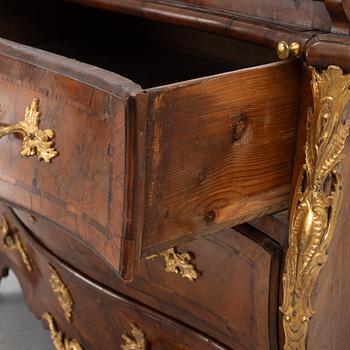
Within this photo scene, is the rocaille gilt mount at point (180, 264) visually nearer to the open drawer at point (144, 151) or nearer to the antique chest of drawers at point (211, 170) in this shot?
the antique chest of drawers at point (211, 170)

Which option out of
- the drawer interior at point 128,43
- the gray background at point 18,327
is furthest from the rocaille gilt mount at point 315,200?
the gray background at point 18,327

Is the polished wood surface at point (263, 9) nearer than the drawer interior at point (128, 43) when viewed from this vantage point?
Yes

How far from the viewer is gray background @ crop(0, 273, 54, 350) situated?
1.62 metres

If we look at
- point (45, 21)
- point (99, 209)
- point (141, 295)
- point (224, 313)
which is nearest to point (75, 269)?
point (141, 295)

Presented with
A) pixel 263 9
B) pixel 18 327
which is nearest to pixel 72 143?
pixel 263 9

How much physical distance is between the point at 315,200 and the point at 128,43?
0.67m

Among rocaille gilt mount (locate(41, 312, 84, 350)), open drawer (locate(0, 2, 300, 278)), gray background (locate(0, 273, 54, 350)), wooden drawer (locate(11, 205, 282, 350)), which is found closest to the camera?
open drawer (locate(0, 2, 300, 278))

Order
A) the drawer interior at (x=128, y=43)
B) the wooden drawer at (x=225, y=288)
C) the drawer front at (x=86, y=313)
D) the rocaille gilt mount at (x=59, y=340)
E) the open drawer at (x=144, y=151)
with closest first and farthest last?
the open drawer at (x=144, y=151)
the wooden drawer at (x=225, y=288)
the drawer front at (x=86, y=313)
the drawer interior at (x=128, y=43)
the rocaille gilt mount at (x=59, y=340)

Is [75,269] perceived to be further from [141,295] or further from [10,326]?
[10,326]

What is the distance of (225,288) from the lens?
1052 mm

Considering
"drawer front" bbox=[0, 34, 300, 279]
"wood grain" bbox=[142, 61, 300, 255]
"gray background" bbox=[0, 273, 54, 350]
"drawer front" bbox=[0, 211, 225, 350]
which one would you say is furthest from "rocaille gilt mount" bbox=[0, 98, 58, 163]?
"gray background" bbox=[0, 273, 54, 350]

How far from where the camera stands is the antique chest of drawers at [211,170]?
77cm

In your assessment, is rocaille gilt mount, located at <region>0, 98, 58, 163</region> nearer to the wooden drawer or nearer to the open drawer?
the open drawer

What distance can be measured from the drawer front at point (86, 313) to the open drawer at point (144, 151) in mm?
325
